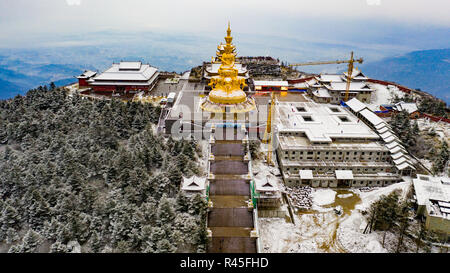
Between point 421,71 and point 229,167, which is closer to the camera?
point 229,167

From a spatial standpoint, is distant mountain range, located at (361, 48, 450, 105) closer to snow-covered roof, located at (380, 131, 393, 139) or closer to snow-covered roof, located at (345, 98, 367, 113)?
snow-covered roof, located at (345, 98, 367, 113)

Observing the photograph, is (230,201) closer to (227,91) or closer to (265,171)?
(265,171)

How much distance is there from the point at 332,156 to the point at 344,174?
1.97 meters

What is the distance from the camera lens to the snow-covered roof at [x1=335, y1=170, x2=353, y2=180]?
77.9 feet

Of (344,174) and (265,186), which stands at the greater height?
(265,186)

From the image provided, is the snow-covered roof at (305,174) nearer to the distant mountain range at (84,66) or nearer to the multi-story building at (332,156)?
the multi-story building at (332,156)

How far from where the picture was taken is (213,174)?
21766mm

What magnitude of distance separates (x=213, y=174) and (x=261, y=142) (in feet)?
26.8

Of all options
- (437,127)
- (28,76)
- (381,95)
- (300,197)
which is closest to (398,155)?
(300,197)

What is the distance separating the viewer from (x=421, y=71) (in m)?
91.2

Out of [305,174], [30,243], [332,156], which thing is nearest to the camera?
[30,243]

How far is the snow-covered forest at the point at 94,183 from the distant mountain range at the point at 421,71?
71.6 m

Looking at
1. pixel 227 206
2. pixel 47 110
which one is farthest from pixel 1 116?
pixel 227 206
